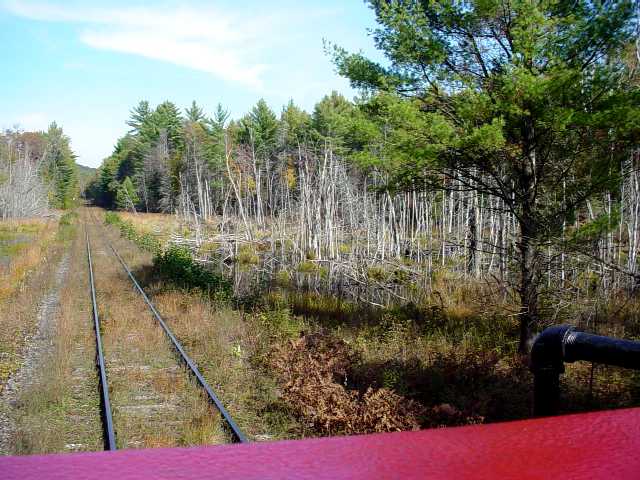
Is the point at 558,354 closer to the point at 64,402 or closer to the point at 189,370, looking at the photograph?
the point at 64,402

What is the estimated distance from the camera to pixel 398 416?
7145 mm

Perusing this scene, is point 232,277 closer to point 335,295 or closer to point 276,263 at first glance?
point 276,263

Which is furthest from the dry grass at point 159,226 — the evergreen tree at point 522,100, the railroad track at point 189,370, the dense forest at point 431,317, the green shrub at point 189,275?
the evergreen tree at point 522,100

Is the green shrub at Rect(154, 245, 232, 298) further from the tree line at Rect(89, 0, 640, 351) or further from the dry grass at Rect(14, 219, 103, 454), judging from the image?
the tree line at Rect(89, 0, 640, 351)

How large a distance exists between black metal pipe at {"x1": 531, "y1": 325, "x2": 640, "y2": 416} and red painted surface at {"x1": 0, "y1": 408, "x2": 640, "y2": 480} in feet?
4.65

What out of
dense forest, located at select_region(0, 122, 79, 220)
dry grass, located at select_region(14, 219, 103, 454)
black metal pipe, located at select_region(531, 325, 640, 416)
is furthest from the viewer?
dense forest, located at select_region(0, 122, 79, 220)

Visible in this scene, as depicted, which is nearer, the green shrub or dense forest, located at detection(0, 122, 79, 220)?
the green shrub

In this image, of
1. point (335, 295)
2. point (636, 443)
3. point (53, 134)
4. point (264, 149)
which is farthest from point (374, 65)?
point (53, 134)

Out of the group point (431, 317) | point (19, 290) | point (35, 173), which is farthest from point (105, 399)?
point (35, 173)

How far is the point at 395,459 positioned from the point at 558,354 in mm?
1976

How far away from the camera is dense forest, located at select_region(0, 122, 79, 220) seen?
223 feet

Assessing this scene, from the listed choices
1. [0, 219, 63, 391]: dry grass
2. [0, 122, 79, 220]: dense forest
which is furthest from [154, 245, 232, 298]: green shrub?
[0, 122, 79, 220]: dense forest

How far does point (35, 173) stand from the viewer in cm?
7994

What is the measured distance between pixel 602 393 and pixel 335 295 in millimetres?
9272
